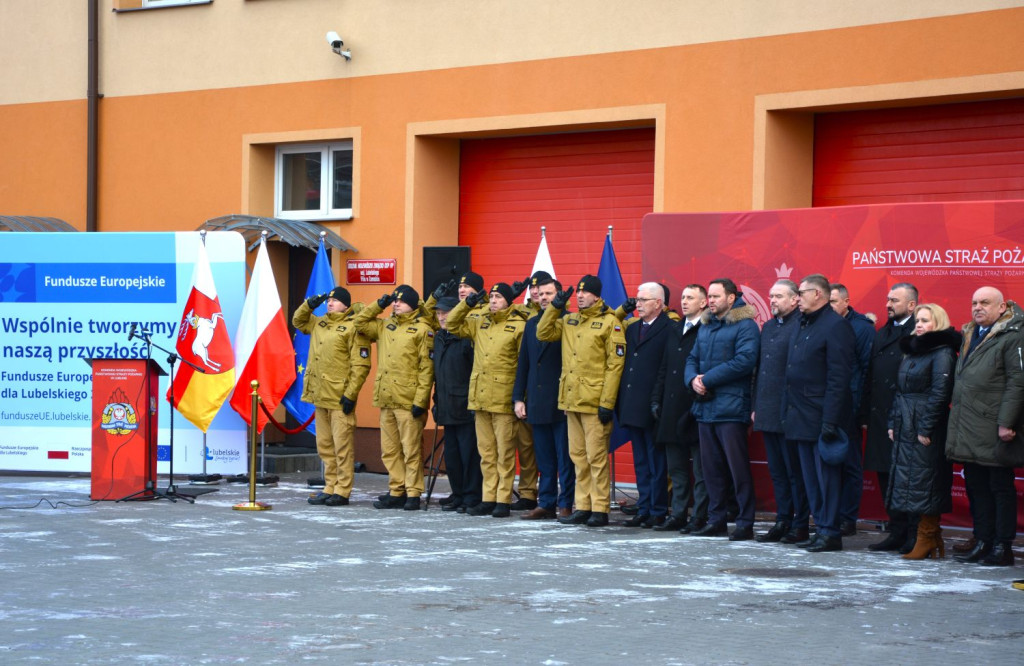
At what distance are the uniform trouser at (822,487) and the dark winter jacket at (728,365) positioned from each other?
0.72 metres

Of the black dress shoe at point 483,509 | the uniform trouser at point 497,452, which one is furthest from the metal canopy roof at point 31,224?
the black dress shoe at point 483,509

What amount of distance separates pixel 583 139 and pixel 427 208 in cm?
214

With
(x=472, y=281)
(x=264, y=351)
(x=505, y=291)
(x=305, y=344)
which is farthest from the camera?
(x=305, y=344)

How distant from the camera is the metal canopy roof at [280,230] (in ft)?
56.7

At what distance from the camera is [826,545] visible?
1127 centimetres

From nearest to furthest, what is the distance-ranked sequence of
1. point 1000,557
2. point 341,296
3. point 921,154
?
point 1000,557
point 341,296
point 921,154

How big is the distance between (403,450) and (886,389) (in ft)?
15.9

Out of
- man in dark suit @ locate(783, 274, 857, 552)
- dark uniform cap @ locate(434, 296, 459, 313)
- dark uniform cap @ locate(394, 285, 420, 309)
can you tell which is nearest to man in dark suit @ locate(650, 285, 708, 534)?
man in dark suit @ locate(783, 274, 857, 552)

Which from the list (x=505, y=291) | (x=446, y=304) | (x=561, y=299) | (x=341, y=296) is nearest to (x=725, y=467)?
(x=561, y=299)

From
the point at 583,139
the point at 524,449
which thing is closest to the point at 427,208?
the point at 583,139

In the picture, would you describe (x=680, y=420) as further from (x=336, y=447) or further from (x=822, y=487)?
(x=336, y=447)

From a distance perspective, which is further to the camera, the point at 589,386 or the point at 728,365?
Result: the point at 589,386

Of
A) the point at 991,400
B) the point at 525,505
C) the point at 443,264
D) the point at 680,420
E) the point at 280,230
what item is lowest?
the point at 525,505

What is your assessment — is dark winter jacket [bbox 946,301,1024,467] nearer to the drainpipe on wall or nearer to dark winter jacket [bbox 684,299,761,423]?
dark winter jacket [bbox 684,299,761,423]
